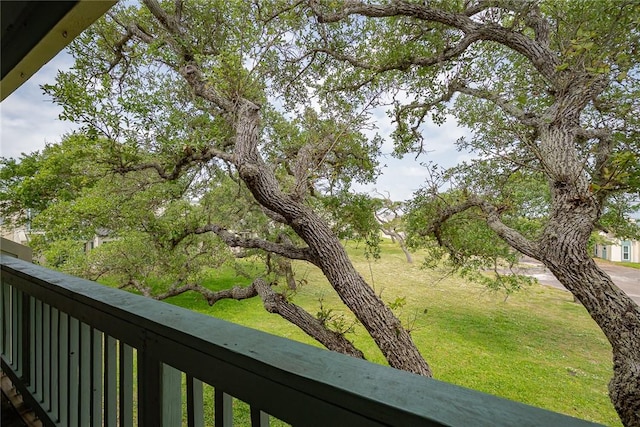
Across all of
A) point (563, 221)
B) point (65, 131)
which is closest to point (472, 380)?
point (563, 221)

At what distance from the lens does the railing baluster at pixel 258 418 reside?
0.60 m

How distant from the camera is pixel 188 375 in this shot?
722 mm

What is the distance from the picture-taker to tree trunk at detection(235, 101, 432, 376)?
335 cm

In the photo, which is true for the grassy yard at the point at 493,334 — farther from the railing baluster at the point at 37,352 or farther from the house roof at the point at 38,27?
the house roof at the point at 38,27

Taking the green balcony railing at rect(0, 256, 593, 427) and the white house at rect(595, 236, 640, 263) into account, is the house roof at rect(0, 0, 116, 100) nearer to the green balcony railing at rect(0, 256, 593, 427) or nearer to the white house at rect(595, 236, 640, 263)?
the green balcony railing at rect(0, 256, 593, 427)


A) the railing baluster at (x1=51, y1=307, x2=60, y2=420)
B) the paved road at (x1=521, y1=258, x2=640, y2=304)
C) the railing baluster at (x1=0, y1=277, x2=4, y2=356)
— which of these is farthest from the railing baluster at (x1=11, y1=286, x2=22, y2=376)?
the paved road at (x1=521, y1=258, x2=640, y2=304)

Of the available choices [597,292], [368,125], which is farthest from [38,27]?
[597,292]

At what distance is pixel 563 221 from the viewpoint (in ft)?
9.55

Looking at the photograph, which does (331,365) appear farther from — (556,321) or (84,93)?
(556,321)

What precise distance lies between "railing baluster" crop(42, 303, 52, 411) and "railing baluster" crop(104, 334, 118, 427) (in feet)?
1.75

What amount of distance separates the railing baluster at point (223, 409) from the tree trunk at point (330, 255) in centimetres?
284

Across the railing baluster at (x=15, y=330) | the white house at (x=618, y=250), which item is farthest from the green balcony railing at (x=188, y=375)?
the white house at (x=618, y=250)

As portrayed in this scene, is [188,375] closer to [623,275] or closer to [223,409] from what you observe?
[223,409]

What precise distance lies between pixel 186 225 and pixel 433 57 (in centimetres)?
429
